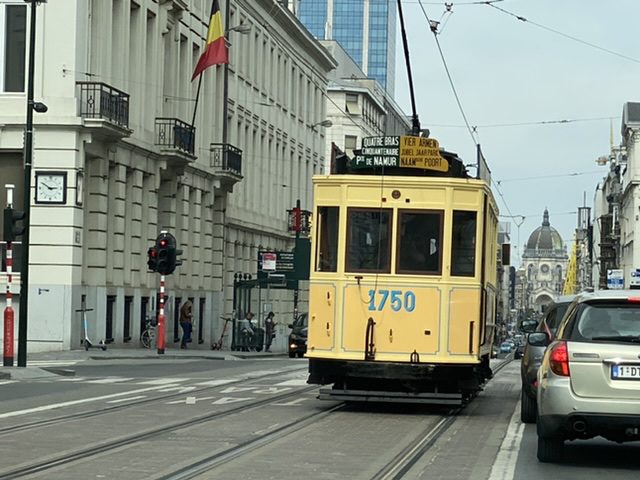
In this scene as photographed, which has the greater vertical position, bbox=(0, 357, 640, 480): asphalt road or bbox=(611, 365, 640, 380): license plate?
bbox=(611, 365, 640, 380): license plate

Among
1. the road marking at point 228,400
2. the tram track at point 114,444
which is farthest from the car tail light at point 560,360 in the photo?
the road marking at point 228,400

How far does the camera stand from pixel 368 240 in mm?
19344

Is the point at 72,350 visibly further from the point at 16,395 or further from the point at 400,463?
the point at 400,463

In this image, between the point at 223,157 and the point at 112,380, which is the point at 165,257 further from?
the point at 223,157

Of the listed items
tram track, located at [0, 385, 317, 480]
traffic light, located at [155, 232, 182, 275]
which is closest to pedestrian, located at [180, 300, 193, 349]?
traffic light, located at [155, 232, 182, 275]

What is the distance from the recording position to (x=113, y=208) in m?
43.2

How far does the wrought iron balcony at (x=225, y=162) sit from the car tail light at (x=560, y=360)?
43.2 meters

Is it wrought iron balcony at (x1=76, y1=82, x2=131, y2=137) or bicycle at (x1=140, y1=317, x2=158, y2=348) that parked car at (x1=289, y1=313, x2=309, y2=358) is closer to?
bicycle at (x1=140, y1=317, x2=158, y2=348)

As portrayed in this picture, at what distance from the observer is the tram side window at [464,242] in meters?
19.2

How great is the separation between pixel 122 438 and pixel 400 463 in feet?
10.4

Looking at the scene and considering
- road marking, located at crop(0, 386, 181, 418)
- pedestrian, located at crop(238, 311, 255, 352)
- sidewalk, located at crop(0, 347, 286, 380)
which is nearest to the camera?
road marking, located at crop(0, 386, 181, 418)

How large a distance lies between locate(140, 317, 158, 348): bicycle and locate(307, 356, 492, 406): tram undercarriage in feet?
85.4

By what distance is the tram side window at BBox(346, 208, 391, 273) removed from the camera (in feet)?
63.2

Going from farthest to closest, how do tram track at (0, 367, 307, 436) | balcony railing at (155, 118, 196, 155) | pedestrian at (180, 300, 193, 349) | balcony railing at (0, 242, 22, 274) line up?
pedestrian at (180, 300, 193, 349)
balcony railing at (155, 118, 196, 155)
balcony railing at (0, 242, 22, 274)
tram track at (0, 367, 307, 436)
